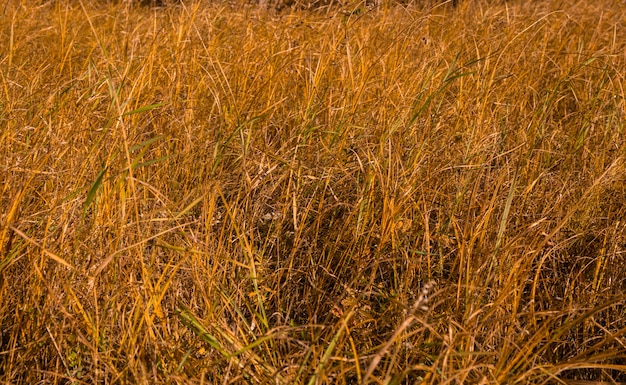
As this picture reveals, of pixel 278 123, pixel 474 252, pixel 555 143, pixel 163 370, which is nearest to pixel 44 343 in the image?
pixel 163 370

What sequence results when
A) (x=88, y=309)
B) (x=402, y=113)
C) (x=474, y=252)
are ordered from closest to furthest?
1. (x=88, y=309)
2. (x=474, y=252)
3. (x=402, y=113)

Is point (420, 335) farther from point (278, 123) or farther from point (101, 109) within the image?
point (101, 109)

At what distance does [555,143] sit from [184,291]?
121cm

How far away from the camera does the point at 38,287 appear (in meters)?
1.33

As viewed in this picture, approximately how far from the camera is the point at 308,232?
1738mm

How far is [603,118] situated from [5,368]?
187cm

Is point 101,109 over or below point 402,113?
below

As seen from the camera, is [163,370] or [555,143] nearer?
[163,370]

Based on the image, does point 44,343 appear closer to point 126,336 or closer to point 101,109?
point 126,336

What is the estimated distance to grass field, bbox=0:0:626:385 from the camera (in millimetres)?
1282

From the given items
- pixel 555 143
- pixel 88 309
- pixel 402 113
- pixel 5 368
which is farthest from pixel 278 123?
pixel 5 368

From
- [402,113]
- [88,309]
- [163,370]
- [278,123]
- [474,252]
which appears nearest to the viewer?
[163,370]

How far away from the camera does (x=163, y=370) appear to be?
124 centimetres

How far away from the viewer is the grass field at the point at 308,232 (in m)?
1.28
